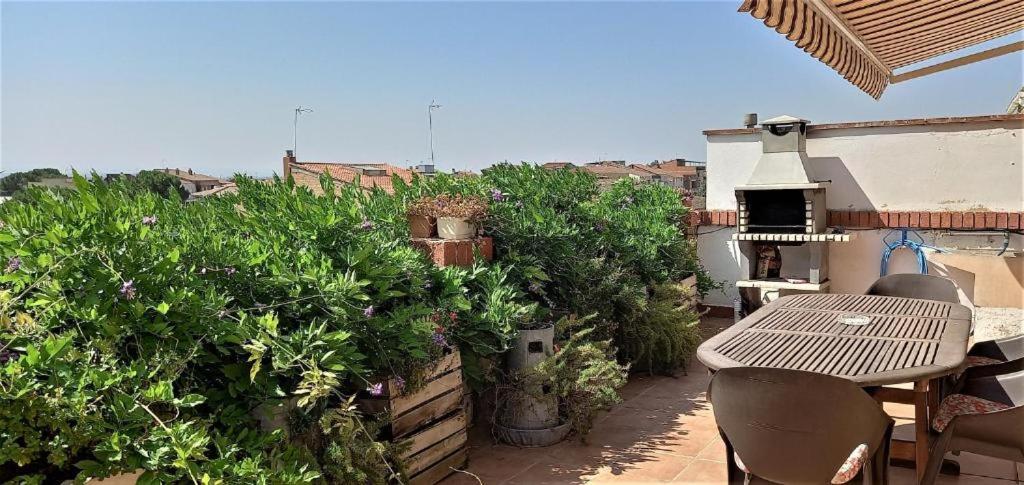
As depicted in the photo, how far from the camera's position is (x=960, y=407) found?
3.14 meters

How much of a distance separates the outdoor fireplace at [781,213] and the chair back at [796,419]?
426 cm

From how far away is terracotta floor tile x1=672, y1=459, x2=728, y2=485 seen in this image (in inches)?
134

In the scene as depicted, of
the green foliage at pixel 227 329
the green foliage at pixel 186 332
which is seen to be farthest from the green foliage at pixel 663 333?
the green foliage at pixel 186 332

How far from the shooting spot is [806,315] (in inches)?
140

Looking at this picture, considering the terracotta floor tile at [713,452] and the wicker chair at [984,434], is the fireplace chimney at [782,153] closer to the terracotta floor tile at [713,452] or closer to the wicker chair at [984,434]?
the terracotta floor tile at [713,452]

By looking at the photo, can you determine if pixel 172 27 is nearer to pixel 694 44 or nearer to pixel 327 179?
pixel 327 179

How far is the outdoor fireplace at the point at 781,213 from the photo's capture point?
20.7 feet

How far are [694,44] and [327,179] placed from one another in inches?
194

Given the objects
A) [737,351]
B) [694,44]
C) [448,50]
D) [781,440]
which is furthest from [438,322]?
[448,50]

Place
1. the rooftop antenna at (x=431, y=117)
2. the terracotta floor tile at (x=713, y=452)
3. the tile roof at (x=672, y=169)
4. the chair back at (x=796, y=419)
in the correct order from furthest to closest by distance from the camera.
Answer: the tile roof at (x=672, y=169)
the rooftop antenna at (x=431, y=117)
the terracotta floor tile at (x=713, y=452)
the chair back at (x=796, y=419)

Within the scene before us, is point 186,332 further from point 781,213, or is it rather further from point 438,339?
point 781,213

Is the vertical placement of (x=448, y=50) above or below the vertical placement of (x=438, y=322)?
above

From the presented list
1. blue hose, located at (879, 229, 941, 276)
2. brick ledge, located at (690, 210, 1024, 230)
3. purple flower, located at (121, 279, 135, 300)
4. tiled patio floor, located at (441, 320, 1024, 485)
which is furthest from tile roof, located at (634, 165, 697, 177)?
purple flower, located at (121, 279, 135, 300)

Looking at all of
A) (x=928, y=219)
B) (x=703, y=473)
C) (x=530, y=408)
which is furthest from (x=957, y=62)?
(x=928, y=219)
